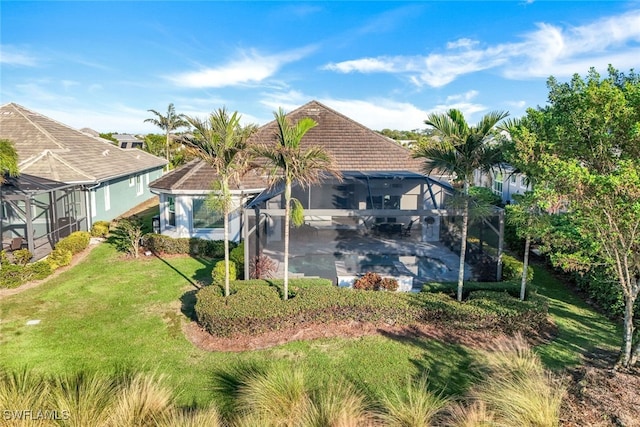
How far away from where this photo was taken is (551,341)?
31.2 ft

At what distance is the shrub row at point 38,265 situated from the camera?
13.0m

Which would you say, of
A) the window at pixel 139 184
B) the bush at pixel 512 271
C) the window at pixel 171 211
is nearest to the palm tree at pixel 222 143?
the bush at pixel 512 271

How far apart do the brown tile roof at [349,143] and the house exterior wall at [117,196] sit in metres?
9.97

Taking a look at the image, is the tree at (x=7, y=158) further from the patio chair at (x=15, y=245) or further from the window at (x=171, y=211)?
the window at (x=171, y=211)

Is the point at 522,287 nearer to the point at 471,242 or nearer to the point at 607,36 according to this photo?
the point at 471,242

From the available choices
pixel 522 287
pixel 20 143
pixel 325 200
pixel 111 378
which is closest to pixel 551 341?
pixel 522 287

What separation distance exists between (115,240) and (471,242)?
1655 centimetres

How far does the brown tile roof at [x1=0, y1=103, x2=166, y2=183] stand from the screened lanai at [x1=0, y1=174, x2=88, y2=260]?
1122mm

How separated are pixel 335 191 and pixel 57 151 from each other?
640 inches

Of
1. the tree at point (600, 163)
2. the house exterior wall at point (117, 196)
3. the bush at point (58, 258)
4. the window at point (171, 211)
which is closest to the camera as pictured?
the tree at point (600, 163)

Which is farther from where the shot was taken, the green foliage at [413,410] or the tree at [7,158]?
the tree at [7,158]

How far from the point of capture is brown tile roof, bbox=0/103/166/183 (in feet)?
63.9

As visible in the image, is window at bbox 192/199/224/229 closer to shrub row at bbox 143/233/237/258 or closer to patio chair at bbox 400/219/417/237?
shrub row at bbox 143/233/237/258

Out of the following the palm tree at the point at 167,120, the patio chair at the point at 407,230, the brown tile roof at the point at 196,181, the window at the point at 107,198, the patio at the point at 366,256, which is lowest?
the patio at the point at 366,256
